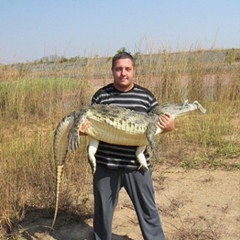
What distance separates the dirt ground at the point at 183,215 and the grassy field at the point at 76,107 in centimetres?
22

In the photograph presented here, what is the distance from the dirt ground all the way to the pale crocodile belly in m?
1.11

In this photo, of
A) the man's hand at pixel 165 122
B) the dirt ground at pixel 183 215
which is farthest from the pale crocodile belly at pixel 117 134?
the dirt ground at pixel 183 215

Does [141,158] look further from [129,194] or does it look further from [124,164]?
[129,194]

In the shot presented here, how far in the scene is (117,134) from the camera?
8.77ft

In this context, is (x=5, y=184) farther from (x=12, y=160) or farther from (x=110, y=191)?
(x=110, y=191)

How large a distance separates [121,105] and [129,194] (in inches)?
26.6

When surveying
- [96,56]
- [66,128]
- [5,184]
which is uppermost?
[96,56]

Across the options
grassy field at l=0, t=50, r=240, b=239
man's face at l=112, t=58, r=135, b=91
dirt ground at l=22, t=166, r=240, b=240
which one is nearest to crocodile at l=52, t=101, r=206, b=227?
man's face at l=112, t=58, r=135, b=91

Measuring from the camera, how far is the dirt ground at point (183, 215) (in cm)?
339

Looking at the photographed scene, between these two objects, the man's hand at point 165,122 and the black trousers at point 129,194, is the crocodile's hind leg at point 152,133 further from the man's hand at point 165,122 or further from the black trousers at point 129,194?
the black trousers at point 129,194

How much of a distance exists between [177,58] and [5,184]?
496cm

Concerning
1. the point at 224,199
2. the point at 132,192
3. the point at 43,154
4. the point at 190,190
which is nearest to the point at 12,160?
the point at 43,154

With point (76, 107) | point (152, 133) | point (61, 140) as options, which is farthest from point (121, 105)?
point (76, 107)

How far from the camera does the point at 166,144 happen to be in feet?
19.0
